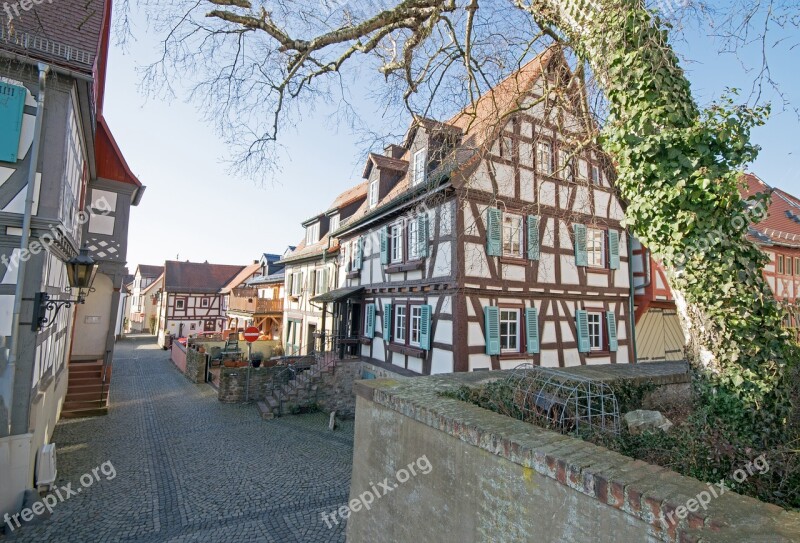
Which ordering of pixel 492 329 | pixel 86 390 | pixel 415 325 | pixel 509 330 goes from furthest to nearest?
1. pixel 86 390
2. pixel 415 325
3. pixel 509 330
4. pixel 492 329

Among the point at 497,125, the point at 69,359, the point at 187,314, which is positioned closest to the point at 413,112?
the point at 497,125

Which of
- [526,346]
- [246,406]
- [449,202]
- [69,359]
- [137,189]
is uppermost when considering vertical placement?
[137,189]

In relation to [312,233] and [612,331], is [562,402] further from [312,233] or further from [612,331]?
[312,233]

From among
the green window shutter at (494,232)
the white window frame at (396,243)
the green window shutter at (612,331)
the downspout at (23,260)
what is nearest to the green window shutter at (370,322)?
the white window frame at (396,243)

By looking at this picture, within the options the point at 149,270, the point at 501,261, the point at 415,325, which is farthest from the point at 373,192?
the point at 149,270

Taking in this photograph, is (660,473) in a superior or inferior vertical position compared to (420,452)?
superior

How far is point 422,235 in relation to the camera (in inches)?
436

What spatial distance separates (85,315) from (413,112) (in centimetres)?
1185

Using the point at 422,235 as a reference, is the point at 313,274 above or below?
below

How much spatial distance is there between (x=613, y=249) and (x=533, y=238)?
11.4ft

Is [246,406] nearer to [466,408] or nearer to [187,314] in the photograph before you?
[466,408]

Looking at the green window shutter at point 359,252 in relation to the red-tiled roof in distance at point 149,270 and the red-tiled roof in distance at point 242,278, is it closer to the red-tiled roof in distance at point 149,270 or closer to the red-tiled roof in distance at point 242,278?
the red-tiled roof in distance at point 242,278

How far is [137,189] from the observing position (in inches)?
476

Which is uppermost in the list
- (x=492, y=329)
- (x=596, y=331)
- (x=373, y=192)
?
(x=373, y=192)
